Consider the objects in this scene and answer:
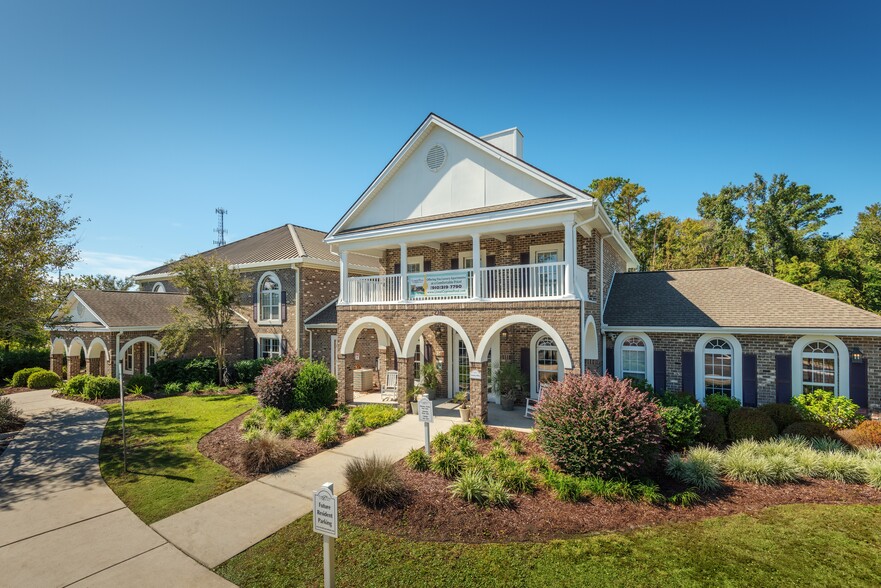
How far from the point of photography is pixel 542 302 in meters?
12.1

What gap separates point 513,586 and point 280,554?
3396 mm

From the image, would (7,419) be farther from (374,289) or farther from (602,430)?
(602,430)

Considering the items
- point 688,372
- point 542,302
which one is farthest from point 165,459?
point 688,372

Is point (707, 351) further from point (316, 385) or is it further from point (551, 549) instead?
point (316, 385)

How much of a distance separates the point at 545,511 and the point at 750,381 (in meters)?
9.27

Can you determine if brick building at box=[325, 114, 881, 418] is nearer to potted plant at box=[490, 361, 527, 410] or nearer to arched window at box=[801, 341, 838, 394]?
arched window at box=[801, 341, 838, 394]

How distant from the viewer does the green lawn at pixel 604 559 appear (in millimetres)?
5461

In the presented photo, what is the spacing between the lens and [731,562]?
5.90m

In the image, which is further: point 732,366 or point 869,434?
point 732,366

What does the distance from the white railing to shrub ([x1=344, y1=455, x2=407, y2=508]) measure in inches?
320

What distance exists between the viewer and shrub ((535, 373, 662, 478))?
8.19 metres

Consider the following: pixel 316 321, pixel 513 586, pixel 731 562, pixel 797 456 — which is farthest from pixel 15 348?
pixel 797 456

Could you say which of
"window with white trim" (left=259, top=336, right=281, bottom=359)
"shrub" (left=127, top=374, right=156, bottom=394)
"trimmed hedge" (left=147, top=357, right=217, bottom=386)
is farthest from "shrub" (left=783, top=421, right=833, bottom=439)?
"shrub" (left=127, top=374, right=156, bottom=394)

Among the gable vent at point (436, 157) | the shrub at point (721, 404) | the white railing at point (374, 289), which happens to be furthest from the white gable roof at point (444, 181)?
the shrub at point (721, 404)
